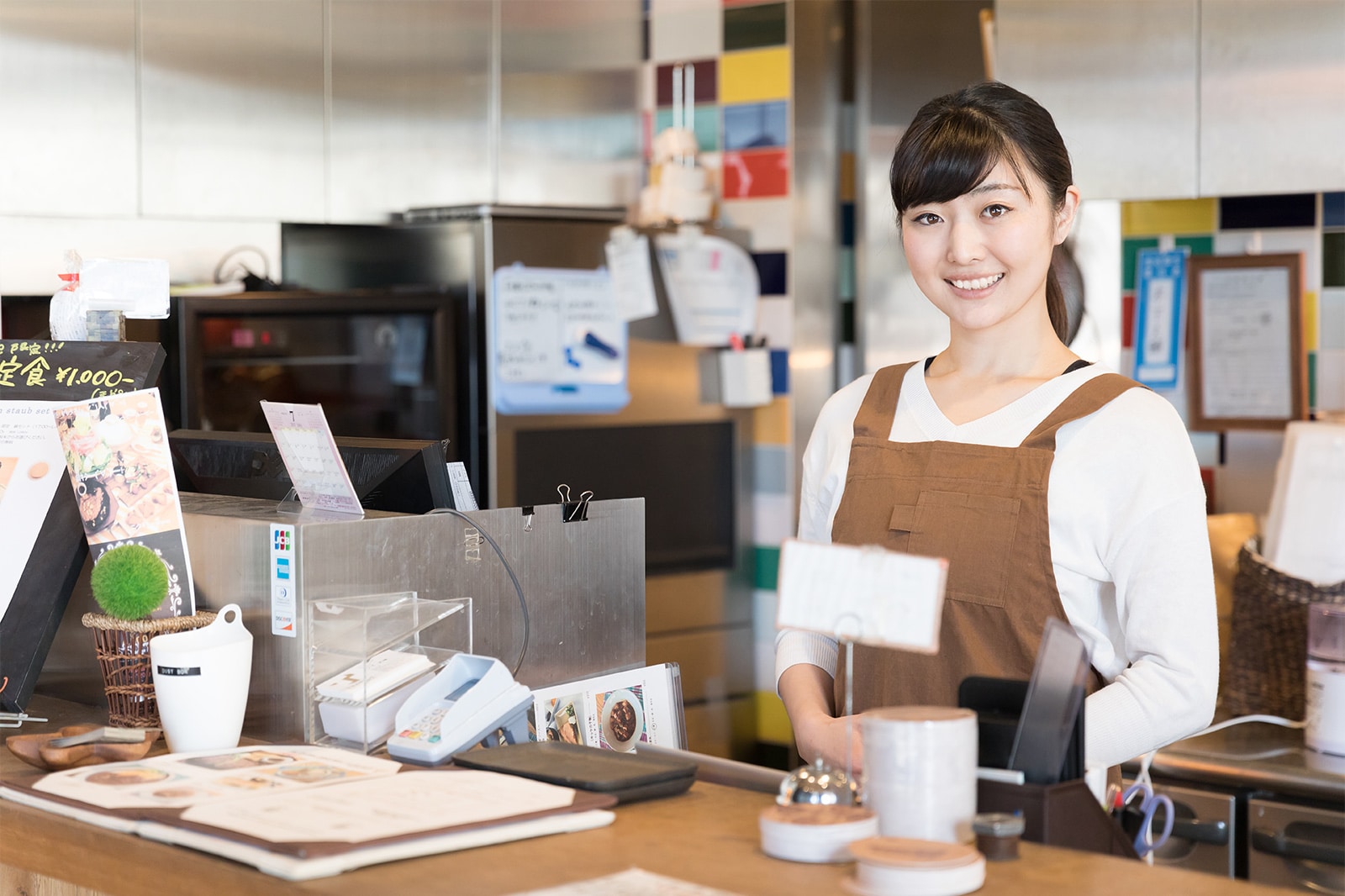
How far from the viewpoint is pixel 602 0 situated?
420 centimetres

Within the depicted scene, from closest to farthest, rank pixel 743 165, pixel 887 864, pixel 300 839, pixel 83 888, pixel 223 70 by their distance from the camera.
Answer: pixel 887 864, pixel 300 839, pixel 83 888, pixel 223 70, pixel 743 165

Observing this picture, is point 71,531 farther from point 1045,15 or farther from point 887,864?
point 1045,15

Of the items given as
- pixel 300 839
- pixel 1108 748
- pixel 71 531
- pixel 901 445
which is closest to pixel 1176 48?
pixel 901 445

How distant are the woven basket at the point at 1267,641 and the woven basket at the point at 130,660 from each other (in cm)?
195

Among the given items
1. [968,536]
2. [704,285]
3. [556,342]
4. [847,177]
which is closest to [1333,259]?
[847,177]

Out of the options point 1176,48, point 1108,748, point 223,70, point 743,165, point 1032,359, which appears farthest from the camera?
point 743,165

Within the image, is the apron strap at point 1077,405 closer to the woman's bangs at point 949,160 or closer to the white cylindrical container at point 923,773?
the woman's bangs at point 949,160

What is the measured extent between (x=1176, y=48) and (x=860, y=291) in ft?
4.14

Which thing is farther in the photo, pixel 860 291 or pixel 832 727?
pixel 860 291

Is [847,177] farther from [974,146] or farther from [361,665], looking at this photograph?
[361,665]

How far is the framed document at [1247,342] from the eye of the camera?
11.1 ft

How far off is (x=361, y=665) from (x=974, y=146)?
888 millimetres

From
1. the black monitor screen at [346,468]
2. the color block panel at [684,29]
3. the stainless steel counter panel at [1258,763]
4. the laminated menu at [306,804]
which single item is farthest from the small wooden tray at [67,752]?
the color block panel at [684,29]

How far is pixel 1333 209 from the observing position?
330cm
